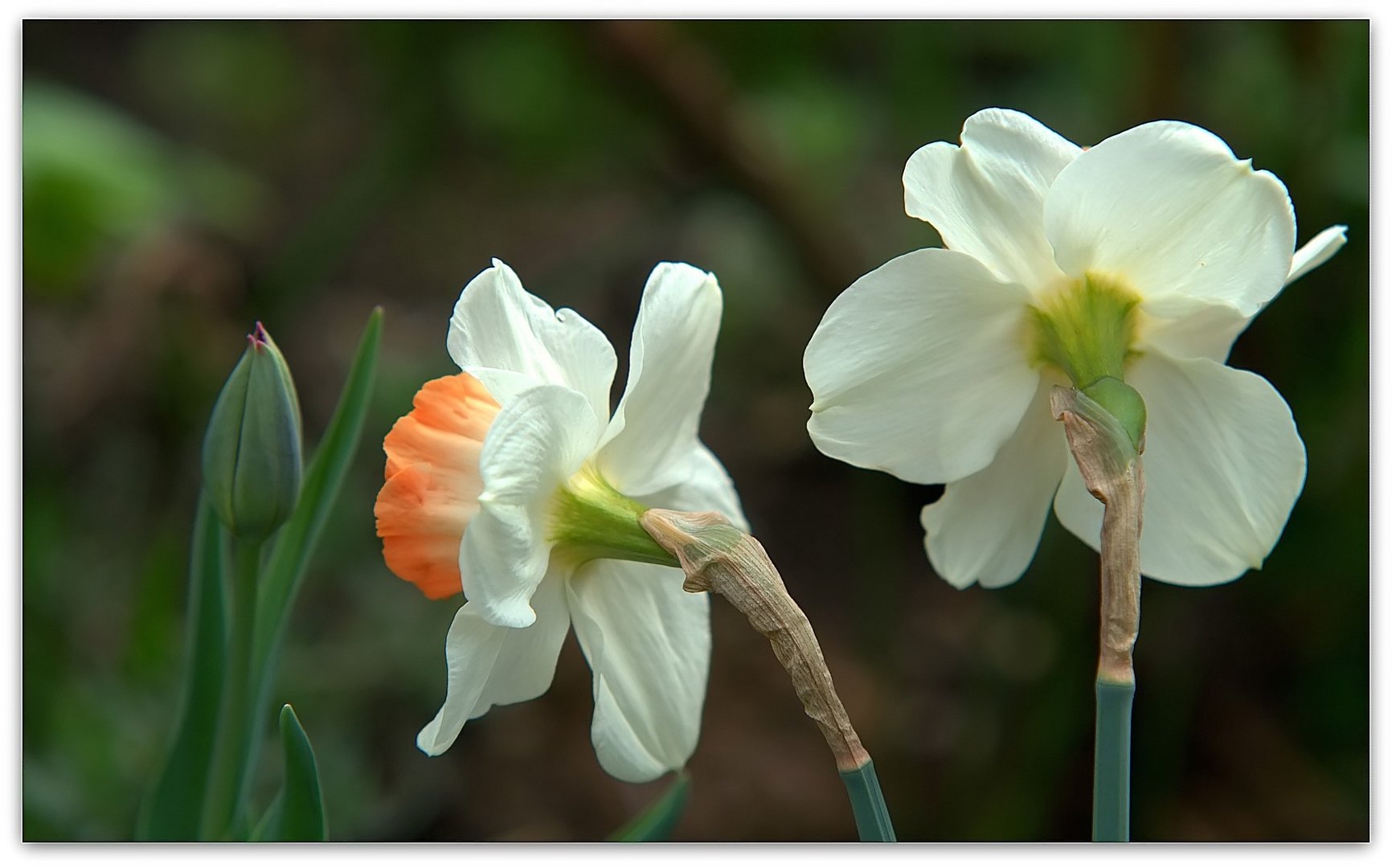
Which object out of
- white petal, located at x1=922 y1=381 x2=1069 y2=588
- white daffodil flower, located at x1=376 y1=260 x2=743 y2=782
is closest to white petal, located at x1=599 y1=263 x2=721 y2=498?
white daffodil flower, located at x1=376 y1=260 x2=743 y2=782

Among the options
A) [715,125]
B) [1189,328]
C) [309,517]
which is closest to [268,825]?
[309,517]

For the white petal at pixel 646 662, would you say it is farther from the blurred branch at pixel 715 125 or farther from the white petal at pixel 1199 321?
the blurred branch at pixel 715 125

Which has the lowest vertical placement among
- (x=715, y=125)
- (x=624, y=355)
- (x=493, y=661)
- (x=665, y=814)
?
(x=665, y=814)

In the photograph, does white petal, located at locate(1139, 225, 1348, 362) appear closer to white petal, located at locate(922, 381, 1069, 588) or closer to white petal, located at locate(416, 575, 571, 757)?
white petal, located at locate(922, 381, 1069, 588)

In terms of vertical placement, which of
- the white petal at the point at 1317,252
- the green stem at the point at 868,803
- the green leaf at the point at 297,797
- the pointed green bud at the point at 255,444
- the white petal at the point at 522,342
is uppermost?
the white petal at the point at 1317,252

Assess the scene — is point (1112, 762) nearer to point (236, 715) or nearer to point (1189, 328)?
point (1189, 328)

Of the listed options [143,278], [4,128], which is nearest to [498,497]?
[4,128]

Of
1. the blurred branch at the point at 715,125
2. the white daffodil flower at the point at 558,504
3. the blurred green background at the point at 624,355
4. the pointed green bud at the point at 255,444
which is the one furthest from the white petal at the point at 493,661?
the blurred branch at the point at 715,125
